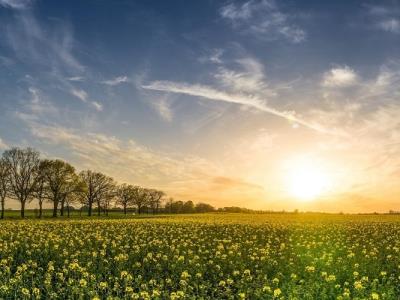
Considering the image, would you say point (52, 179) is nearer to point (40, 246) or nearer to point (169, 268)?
point (40, 246)

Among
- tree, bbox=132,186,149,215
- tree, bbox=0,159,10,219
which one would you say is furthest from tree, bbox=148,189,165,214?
tree, bbox=0,159,10,219

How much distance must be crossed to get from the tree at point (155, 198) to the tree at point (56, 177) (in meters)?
48.9

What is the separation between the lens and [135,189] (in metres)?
130

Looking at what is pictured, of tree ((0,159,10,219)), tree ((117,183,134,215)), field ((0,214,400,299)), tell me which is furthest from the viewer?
tree ((117,183,134,215))

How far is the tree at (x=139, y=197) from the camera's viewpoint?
128375mm

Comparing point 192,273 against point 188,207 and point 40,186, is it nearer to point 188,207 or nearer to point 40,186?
point 40,186

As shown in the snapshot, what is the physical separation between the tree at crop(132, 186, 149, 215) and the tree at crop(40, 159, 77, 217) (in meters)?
40.2

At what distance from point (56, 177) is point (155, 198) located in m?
55.9

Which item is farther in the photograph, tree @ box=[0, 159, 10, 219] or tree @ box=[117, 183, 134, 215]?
tree @ box=[117, 183, 134, 215]

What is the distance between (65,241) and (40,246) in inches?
90.1

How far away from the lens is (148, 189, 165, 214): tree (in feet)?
449

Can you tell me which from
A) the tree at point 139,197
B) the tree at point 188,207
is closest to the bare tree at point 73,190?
the tree at point 139,197

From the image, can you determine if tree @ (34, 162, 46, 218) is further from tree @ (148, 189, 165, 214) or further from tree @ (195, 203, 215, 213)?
tree @ (195, 203, 215, 213)

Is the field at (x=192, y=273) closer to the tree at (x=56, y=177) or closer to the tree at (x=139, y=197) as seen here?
the tree at (x=56, y=177)
